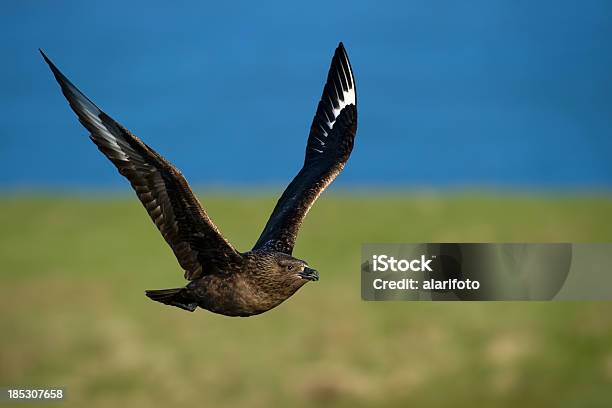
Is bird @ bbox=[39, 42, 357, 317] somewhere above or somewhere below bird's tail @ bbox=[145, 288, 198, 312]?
above

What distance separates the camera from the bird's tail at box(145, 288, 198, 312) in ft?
32.6

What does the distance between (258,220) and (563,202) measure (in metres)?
17.5

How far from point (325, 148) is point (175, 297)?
16.4 feet

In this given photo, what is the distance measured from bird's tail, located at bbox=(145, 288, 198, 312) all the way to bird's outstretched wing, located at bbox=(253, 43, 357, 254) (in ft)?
7.20

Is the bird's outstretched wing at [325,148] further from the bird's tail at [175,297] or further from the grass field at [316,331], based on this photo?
the grass field at [316,331]

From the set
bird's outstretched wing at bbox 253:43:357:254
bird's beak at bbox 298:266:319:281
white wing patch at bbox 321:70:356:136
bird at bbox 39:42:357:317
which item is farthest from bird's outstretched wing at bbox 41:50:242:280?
white wing patch at bbox 321:70:356:136

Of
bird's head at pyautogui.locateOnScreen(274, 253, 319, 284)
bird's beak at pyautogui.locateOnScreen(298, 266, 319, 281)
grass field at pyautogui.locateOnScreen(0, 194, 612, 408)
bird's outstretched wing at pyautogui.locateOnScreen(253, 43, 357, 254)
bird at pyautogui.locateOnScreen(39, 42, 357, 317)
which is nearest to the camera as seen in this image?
bird at pyautogui.locateOnScreen(39, 42, 357, 317)

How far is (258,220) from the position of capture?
132 ft

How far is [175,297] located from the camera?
1016cm

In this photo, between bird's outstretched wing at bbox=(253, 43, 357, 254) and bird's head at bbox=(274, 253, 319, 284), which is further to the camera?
bird's outstretched wing at bbox=(253, 43, 357, 254)

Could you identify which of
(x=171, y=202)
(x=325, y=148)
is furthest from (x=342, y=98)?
(x=171, y=202)

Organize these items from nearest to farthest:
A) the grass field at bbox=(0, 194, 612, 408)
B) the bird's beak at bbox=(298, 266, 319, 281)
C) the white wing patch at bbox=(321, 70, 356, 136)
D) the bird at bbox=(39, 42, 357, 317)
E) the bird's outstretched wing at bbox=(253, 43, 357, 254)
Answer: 1. the bird at bbox=(39, 42, 357, 317)
2. the bird's beak at bbox=(298, 266, 319, 281)
3. the bird's outstretched wing at bbox=(253, 43, 357, 254)
4. the white wing patch at bbox=(321, 70, 356, 136)
5. the grass field at bbox=(0, 194, 612, 408)

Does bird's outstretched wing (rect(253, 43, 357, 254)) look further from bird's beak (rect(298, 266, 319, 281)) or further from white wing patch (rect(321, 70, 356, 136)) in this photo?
bird's beak (rect(298, 266, 319, 281))

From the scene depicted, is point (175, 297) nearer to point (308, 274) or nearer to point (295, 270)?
point (295, 270)
